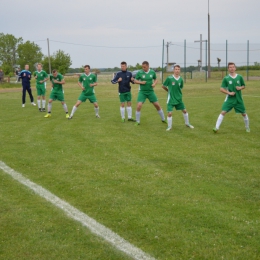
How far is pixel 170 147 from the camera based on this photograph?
1098cm

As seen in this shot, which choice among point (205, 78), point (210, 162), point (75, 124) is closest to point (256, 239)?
point (210, 162)

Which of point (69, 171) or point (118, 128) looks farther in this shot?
point (118, 128)

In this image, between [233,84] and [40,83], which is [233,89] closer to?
[233,84]

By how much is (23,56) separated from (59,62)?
17.4 m

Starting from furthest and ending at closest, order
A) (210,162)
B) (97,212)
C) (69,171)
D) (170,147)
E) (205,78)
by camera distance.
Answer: (205,78) → (170,147) → (210,162) → (69,171) → (97,212)

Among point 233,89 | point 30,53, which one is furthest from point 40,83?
point 30,53

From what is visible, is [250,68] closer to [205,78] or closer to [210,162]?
[205,78]

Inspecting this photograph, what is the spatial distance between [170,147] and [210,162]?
1.92 meters

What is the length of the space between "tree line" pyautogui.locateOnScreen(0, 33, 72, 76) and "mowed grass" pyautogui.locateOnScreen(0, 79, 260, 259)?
2176 inches

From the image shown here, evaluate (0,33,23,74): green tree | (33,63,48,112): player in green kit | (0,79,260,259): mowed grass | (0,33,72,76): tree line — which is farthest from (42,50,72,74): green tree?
(0,79,260,259): mowed grass

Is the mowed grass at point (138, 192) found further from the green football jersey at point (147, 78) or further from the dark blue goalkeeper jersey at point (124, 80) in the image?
the dark blue goalkeeper jersey at point (124, 80)

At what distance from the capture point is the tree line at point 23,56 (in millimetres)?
71812

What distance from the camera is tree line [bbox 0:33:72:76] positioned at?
2827 inches

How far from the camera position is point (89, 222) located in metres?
5.84
